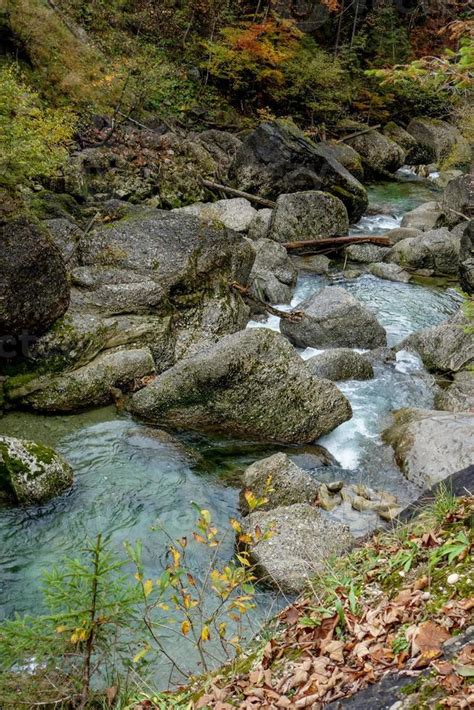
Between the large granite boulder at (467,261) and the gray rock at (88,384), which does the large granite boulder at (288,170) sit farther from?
the gray rock at (88,384)

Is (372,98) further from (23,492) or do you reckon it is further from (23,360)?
(23,492)

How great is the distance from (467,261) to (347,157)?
35.1ft

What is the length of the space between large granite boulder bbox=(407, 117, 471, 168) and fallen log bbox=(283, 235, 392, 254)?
38.8 ft

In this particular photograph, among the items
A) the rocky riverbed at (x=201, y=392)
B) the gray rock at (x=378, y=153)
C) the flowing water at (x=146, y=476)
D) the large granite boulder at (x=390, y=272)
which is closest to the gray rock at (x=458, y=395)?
the rocky riverbed at (x=201, y=392)

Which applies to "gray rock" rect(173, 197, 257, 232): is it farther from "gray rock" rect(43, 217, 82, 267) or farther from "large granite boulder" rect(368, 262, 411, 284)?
"gray rock" rect(43, 217, 82, 267)

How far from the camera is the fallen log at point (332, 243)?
15.3 meters

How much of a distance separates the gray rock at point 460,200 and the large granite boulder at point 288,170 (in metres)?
2.58

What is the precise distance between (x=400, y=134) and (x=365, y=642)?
27779mm

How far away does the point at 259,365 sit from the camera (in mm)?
8188

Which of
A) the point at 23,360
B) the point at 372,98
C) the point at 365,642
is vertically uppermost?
the point at 372,98

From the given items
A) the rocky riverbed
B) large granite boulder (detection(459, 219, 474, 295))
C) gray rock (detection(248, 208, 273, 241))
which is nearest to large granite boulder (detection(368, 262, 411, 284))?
the rocky riverbed

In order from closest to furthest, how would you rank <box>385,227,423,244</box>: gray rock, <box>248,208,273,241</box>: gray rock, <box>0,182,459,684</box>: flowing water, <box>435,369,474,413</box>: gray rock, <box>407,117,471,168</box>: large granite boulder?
<box>0,182,459,684</box>: flowing water → <box>435,369,474,413</box>: gray rock → <box>248,208,273,241</box>: gray rock → <box>385,227,423,244</box>: gray rock → <box>407,117,471,168</box>: large granite boulder

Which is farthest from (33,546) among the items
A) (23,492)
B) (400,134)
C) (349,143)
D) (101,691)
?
(400,134)

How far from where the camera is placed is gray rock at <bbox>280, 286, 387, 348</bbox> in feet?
36.2
